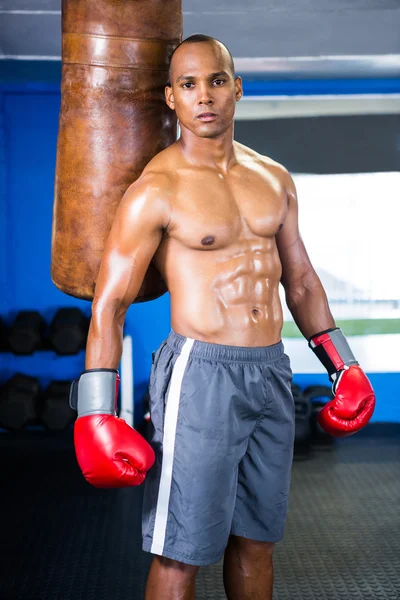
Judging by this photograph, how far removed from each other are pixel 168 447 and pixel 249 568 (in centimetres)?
43

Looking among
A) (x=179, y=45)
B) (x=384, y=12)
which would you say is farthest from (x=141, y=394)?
(x=179, y=45)

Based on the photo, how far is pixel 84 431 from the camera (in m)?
1.55

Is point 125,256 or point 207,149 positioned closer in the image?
point 125,256

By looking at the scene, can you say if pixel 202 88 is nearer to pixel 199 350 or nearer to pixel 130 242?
pixel 130 242

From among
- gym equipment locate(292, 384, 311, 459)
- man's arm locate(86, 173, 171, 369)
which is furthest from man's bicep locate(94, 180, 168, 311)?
gym equipment locate(292, 384, 311, 459)

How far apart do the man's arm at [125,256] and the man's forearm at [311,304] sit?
50 centimetres

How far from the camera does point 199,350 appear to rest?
165cm

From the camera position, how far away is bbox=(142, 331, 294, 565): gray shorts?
63.6 inches

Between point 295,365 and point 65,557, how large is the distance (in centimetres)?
201

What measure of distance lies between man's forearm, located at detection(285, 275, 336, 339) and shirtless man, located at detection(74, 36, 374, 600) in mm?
186

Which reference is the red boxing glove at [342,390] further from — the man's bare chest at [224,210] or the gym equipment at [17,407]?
the gym equipment at [17,407]

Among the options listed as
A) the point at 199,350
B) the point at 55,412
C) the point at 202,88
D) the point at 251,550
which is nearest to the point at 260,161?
the point at 202,88

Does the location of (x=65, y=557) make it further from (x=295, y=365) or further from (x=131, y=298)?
(x=295, y=365)

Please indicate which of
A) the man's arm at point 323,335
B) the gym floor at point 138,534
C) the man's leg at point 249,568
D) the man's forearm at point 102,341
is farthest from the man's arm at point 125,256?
the gym floor at point 138,534
